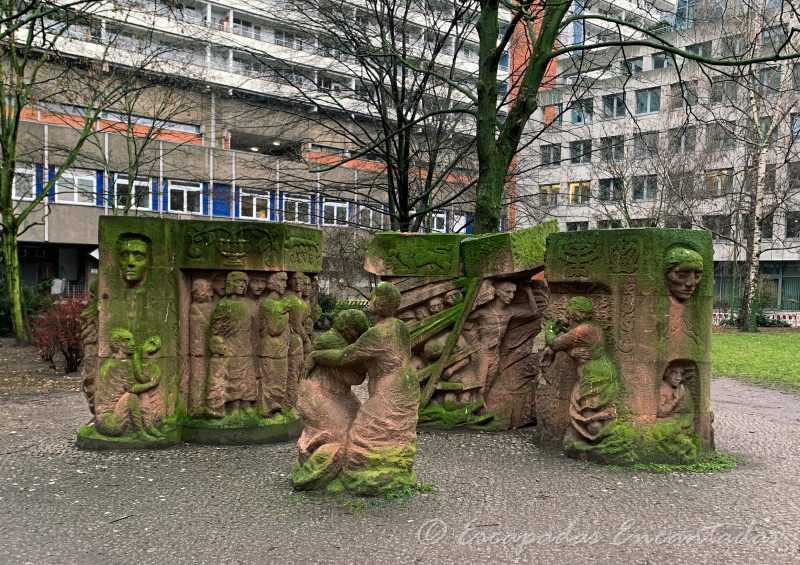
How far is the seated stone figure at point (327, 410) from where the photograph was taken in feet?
17.7

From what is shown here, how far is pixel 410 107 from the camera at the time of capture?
48.7 feet

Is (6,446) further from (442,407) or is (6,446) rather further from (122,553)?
(442,407)

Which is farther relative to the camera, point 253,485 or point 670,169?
point 670,169

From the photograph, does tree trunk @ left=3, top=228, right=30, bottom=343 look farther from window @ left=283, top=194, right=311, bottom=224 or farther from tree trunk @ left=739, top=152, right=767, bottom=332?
tree trunk @ left=739, top=152, right=767, bottom=332

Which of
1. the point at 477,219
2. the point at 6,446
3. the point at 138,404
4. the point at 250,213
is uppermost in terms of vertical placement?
the point at 250,213

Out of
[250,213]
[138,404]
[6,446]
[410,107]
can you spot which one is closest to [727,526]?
[138,404]

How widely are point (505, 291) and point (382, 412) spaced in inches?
128

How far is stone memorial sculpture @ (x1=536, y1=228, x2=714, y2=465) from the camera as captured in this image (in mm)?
6414

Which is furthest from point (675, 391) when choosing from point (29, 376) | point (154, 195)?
point (154, 195)

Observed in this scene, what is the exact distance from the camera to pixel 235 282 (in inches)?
292

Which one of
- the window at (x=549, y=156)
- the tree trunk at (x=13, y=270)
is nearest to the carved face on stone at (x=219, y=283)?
the window at (x=549, y=156)

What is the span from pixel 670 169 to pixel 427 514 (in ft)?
71.4

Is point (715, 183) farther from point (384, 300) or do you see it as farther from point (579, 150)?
point (384, 300)

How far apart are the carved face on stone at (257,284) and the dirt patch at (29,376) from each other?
19.8 feet
